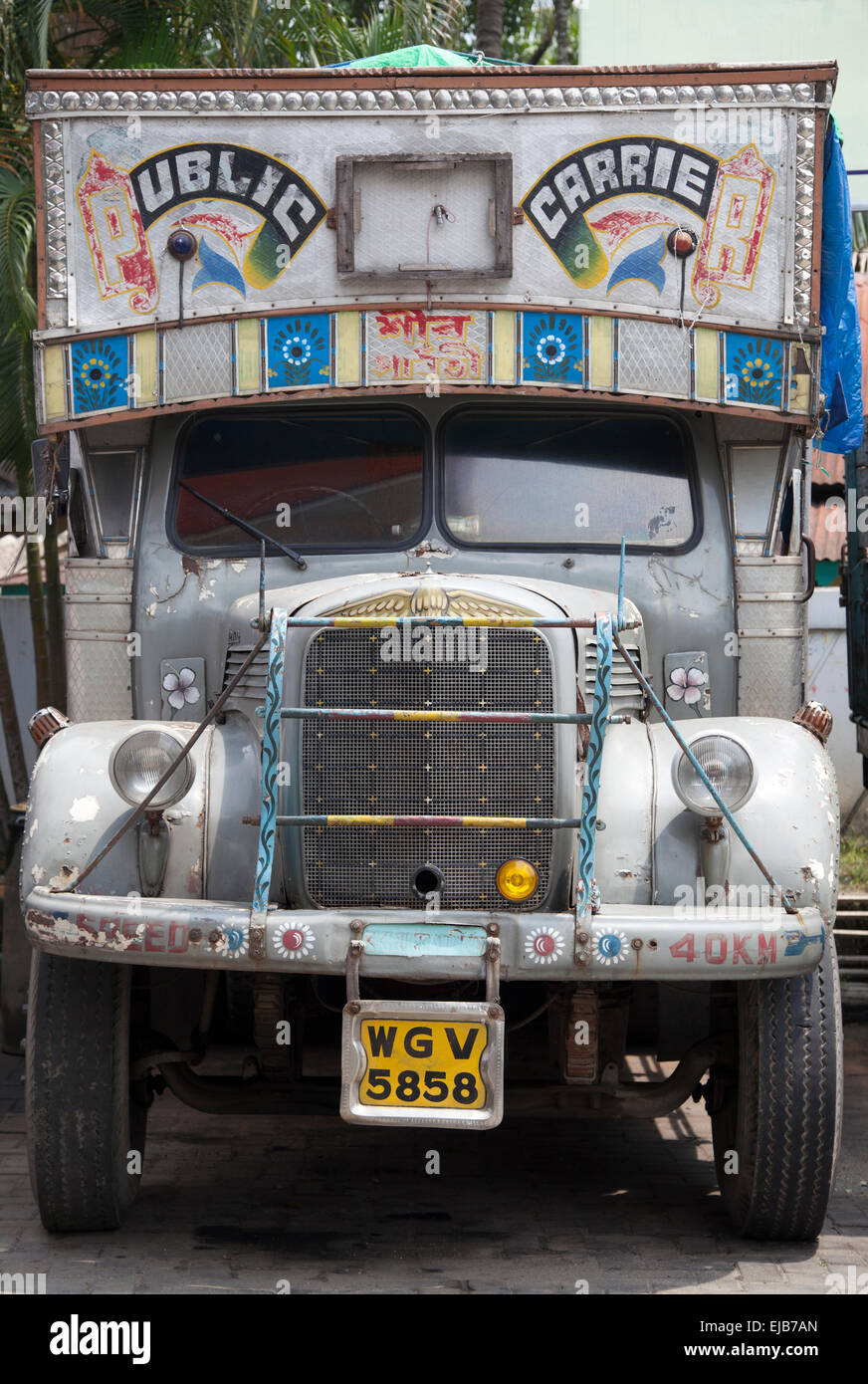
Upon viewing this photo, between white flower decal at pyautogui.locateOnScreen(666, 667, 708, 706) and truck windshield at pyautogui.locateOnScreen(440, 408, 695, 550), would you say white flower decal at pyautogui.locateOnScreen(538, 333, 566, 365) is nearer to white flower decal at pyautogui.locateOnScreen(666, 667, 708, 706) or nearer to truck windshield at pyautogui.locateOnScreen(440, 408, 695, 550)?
truck windshield at pyautogui.locateOnScreen(440, 408, 695, 550)

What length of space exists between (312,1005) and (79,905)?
37.8 inches

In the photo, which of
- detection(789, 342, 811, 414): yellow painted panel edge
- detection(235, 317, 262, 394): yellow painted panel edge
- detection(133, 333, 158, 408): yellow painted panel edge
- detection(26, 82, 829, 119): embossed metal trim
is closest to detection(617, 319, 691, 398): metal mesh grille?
detection(789, 342, 811, 414): yellow painted panel edge

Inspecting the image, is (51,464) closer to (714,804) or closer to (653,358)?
(653,358)

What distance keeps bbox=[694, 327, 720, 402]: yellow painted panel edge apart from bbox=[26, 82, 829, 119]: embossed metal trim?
0.77 m

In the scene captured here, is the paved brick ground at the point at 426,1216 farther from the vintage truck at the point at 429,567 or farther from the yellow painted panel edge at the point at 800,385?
the yellow painted panel edge at the point at 800,385

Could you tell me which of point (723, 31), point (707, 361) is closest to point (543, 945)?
point (707, 361)

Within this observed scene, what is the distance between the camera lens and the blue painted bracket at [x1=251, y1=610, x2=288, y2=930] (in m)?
4.34

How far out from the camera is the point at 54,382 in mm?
5773

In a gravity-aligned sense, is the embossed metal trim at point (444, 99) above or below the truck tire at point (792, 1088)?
above

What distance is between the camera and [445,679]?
177 inches

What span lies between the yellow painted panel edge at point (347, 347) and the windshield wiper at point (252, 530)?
590 mm

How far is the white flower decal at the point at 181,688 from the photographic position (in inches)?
226

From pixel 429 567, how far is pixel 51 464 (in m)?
1.53


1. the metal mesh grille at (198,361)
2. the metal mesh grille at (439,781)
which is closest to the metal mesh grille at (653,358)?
the metal mesh grille at (198,361)
